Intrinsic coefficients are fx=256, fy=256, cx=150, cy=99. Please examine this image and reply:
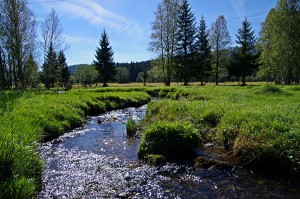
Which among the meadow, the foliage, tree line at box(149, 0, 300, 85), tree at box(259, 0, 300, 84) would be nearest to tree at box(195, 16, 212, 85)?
tree line at box(149, 0, 300, 85)

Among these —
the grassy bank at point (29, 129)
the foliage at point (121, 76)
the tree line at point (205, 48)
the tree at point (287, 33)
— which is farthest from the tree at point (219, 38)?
the foliage at point (121, 76)

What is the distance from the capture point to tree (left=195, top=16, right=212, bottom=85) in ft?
172

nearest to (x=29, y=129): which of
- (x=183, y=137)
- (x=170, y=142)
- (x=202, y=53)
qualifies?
(x=170, y=142)

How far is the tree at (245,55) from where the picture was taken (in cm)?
4769

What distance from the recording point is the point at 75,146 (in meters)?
10.6

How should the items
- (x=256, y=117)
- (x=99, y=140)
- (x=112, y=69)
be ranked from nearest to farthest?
(x=256, y=117) < (x=99, y=140) < (x=112, y=69)

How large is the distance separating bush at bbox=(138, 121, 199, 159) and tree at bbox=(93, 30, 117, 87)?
52.0 metres

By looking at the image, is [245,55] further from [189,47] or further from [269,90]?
[269,90]

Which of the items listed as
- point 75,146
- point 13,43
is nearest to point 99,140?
point 75,146

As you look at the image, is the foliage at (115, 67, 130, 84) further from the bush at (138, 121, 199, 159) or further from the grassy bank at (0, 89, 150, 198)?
the bush at (138, 121, 199, 159)

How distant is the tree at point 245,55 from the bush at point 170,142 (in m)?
41.7

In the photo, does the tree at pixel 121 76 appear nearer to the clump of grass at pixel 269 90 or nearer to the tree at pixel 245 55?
the tree at pixel 245 55

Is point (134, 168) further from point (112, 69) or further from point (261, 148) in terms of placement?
point (112, 69)

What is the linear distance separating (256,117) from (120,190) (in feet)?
19.6
